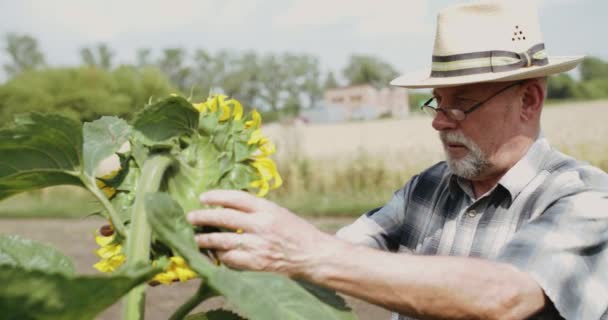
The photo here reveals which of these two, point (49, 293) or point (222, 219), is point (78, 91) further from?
point (49, 293)

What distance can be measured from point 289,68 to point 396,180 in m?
43.3

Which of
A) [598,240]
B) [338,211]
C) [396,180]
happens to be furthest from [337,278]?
[396,180]

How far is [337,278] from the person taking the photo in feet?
4.77

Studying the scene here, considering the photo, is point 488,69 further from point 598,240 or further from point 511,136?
point 598,240

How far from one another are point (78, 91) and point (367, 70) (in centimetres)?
4352

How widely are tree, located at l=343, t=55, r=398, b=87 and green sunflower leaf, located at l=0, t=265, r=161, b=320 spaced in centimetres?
6737

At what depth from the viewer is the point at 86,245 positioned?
28.7 ft

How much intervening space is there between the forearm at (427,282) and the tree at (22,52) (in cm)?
4494

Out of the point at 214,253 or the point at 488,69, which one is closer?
the point at 214,253

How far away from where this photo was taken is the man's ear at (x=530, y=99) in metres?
2.43

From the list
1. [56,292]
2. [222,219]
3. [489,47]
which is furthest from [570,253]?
[56,292]

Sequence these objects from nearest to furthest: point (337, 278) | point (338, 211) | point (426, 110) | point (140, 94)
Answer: point (337, 278)
point (426, 110)
point (338, 211)
point (140, 94)

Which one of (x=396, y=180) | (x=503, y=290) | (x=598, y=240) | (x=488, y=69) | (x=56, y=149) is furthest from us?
(x=396, y=180)

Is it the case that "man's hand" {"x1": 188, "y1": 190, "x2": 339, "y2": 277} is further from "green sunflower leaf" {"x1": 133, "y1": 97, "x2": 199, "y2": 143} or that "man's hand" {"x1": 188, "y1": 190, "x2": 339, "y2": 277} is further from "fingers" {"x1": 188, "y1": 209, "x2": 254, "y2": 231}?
"green sunflower leaf" {"x1": 133, "y1": 97, "x2": 199, "y2": 143}
